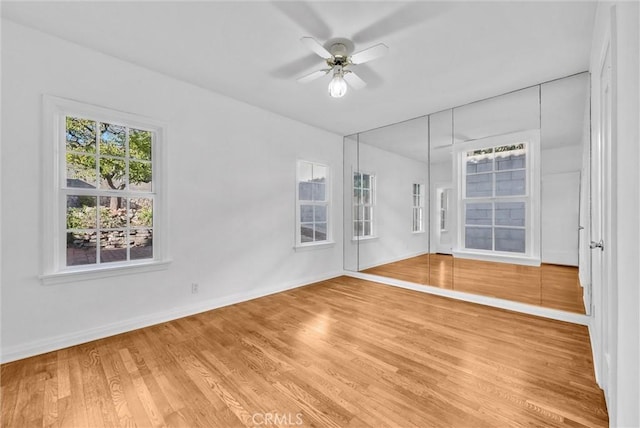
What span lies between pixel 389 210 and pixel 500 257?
1.91 m

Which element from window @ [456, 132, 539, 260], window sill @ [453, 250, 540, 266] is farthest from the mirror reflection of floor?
window @ [456, 132, 539, 260]

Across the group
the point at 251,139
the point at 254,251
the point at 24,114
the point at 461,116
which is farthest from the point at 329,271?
the point at 24,114

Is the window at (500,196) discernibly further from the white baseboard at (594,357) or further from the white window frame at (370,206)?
the white window frame at (370,206)

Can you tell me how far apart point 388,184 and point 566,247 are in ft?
8.50

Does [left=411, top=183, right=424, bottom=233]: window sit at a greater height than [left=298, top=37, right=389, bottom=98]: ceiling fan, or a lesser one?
lesser

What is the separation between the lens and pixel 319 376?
1983 millimetres

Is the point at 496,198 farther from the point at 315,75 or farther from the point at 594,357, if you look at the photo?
the point at 315,75

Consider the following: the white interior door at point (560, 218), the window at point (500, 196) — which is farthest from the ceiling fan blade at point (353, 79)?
the white interior door at point (560, 218)

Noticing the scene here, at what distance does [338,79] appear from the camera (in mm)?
2385

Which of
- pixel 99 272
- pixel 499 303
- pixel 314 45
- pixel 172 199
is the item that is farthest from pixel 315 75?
pixel 499 303

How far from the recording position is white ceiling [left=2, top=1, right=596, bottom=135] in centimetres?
202

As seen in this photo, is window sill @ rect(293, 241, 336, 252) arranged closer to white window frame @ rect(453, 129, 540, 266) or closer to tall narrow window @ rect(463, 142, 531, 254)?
tall narrow window @ rect(463, 142, 531, 254)

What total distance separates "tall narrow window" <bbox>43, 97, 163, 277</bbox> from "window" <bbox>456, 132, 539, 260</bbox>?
12.7 feet

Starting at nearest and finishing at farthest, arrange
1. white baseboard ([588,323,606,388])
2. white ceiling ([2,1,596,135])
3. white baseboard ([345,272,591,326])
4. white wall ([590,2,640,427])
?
white wall ([590,2,640,427]) → white baseboard ([588,323,606,388]) → white ceiling ([2,1,596,135]) → white baseboard ([345,272,591,326])
